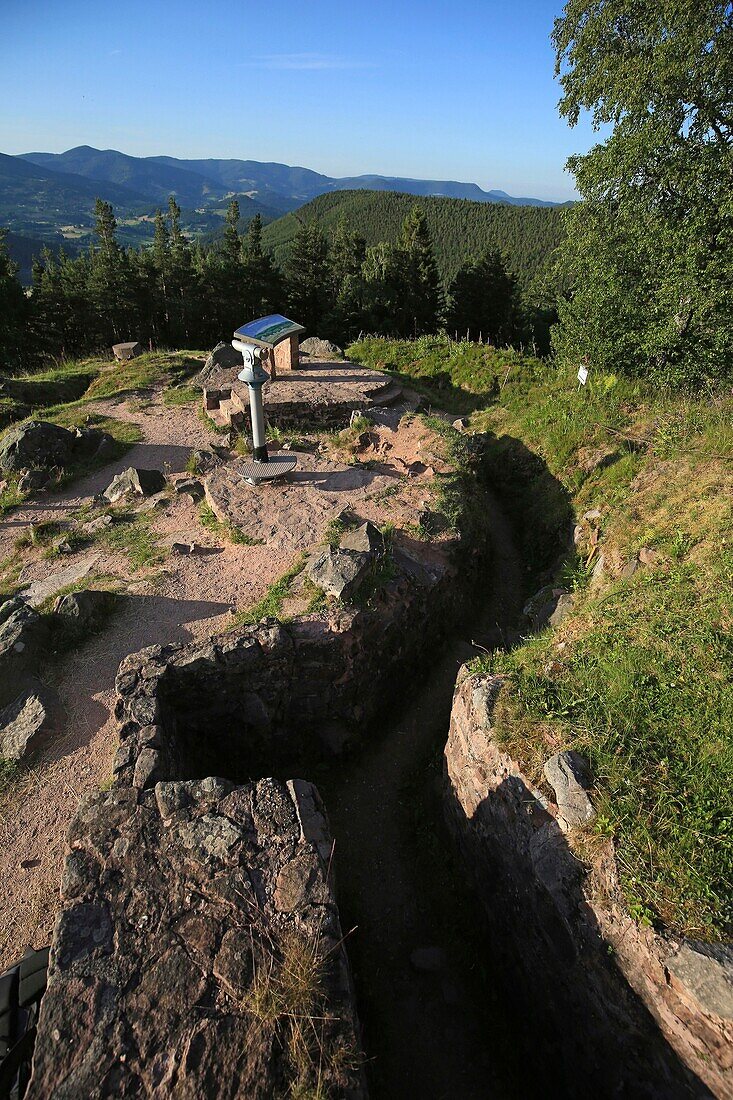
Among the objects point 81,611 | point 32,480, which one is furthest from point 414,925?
point 32,480

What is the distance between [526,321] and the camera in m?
42.8

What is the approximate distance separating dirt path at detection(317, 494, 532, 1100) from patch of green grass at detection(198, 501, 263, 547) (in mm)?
4199

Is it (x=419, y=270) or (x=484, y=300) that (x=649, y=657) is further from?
(x=484, y=300)

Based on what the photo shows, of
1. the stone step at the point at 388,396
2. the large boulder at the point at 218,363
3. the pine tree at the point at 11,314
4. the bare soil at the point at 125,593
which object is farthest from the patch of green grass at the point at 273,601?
the pine tree at the point at 11,314

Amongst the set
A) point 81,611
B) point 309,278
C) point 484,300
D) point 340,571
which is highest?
point 309,278

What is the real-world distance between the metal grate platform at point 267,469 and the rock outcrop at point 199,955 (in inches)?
320

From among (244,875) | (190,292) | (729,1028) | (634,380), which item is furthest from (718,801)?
(190,292)

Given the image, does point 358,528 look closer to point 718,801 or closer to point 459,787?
point 459,787

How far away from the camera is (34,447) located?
14.0 m

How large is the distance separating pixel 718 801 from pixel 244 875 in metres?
4.26

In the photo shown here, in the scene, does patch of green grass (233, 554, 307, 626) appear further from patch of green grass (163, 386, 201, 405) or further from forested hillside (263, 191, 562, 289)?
forested hillside (263, 191, 562, 289)

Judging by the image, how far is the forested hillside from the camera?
8219 cm

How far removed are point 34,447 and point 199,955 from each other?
1355cm

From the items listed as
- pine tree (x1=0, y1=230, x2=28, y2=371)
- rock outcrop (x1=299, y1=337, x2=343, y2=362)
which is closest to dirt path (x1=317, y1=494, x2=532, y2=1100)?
rock outcrop (x1=299, y1=337, x2=343, y2=362)
